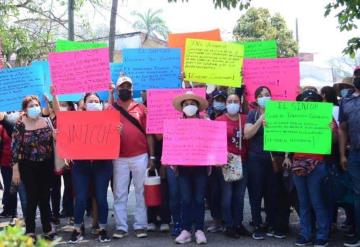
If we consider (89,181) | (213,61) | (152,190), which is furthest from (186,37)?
(89,181)

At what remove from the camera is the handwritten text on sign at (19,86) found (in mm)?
6496

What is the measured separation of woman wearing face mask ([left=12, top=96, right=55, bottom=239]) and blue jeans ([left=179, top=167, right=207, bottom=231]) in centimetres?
154

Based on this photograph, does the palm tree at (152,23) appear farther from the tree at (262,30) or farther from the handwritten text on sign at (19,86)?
the handwritten text on sign at (19,86)

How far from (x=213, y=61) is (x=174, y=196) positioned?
5.77ft

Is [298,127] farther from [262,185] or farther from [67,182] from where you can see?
[67,182]

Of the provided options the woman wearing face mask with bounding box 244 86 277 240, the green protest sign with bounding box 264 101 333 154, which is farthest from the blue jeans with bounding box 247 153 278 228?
the green protest sign with bounding box 264 101 333 154

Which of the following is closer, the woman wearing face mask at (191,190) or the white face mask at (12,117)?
the woman wearing face mask at (191,190)

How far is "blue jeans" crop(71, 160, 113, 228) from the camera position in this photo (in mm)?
6160

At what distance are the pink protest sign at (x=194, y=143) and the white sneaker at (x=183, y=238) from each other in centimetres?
81

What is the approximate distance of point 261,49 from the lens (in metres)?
7.53

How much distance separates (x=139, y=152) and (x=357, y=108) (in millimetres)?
2504

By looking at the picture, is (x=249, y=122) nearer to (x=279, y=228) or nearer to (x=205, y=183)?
(x=205, y=183)

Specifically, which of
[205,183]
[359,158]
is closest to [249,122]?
[205,183]

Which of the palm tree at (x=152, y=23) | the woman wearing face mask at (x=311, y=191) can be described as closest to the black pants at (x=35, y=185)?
the woman wearing face mask at (x=311, y=191)
